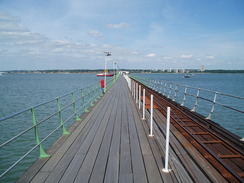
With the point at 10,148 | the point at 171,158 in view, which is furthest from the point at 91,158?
the point at 10,148

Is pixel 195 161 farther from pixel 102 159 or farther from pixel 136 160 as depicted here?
pixel 102 159

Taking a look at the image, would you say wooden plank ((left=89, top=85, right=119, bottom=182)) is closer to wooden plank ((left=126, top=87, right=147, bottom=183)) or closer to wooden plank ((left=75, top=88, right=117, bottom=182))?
wooden plank ((left=75, top=88, right=117, bottom=182))

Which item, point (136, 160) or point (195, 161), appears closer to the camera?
point (195, 161)

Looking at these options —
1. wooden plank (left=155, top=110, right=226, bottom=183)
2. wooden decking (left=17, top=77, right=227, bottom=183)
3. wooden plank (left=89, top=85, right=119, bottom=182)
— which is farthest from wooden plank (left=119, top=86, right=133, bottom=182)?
wooden plank (left=155, top=110, right=226, bottom=183)

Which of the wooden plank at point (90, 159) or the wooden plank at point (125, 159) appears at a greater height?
the wooden plank at point (125, 159)

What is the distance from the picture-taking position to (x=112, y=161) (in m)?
3.63

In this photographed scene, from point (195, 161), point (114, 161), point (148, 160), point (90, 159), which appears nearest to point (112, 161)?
point (114, 161)

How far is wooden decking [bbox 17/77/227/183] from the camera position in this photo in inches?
121

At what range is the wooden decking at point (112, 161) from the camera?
3062 mm

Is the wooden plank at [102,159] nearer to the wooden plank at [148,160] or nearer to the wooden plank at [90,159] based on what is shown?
the wooden plank at [90,159]

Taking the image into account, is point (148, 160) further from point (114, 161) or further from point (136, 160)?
point (114, 161)

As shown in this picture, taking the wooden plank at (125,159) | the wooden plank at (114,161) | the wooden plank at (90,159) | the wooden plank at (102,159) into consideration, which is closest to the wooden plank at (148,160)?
the wooden plank at (125,159)

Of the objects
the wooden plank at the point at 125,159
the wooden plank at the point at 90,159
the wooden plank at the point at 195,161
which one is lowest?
the wooden plank at the point at 90,159

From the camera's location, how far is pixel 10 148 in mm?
8016
